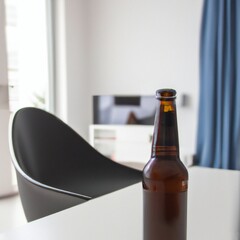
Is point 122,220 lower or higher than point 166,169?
lower

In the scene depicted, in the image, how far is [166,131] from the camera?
47 centimetres

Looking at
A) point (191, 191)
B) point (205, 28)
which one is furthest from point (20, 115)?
point (205, 28)

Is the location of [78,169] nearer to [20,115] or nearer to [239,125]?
[20,115]

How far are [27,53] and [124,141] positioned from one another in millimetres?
1391

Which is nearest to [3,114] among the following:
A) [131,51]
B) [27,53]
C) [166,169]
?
[27,53]

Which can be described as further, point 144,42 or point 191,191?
point 144,42

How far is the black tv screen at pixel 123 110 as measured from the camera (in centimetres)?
344

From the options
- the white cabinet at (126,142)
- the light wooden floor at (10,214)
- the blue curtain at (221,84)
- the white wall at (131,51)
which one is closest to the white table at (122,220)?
the light wooden floor at (10,214)

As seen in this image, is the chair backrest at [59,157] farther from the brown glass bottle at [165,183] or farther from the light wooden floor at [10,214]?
the brown glass bottle at [165,183]

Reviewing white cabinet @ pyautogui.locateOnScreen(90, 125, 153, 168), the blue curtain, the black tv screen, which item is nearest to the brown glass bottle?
the blue curtain

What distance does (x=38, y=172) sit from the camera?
1438 millimetres

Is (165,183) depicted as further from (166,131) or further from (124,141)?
(124,141)

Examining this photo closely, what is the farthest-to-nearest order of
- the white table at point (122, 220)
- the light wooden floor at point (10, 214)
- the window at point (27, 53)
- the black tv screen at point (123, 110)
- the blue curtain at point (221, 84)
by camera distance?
the black tv screen at point (123, 110), the window at point (27, 53), the blue curtain at point (221, 84), the light wooden floor at point (10, 214), the white table at point (122, 220)

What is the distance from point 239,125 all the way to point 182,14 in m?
1.26
